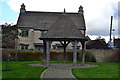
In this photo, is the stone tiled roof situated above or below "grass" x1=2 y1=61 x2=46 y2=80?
above

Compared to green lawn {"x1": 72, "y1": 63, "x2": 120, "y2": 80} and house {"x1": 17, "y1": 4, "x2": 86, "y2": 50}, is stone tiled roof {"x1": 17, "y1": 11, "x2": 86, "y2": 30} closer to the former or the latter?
house {"x1": 17, "y1": 4, "x2": 86, "y2": 50}

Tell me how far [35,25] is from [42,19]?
2.45m

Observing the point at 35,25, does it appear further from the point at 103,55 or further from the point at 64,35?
the point at 64,35

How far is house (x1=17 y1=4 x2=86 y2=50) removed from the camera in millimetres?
49250

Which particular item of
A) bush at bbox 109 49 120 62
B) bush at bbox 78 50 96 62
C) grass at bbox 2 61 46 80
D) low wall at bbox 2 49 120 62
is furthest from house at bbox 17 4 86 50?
grass at bbox 2 61 46 80

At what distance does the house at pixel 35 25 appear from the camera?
49.2 m

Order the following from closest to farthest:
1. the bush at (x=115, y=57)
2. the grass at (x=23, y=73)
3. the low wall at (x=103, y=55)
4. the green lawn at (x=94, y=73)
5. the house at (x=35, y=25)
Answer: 1. the grass at (x=23, y=73)
2. the green lawn at (x=94, y=73)
3. the bush at (x=115, y=57)
4. the low wall at (x=103, y=55)
5. the house at (x=35, y=25)

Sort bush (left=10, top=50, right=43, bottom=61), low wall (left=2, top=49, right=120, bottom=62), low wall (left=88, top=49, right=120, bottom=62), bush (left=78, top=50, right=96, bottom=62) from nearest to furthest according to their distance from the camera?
bush (left=78, top=50, right=96, bottom=62)
bush (left=10, top=50, right=43, bottom=61)
low wall (left=2, top=49, right=120, bottom=62)
low wall (left=88, top=49, right=120, bottom=62)

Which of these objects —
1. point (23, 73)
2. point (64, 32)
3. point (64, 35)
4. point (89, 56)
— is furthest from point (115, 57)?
point (23, 73)

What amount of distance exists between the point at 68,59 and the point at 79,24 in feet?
38.0

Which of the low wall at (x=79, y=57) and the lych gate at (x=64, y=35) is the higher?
the lych gate at (x=64, y=35)

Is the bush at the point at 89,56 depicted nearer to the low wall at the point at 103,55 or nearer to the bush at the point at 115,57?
the low wall at the point at 103,55

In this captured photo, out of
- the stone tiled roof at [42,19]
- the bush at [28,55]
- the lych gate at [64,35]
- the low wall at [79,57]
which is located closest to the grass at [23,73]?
the lych gate at [64,35]

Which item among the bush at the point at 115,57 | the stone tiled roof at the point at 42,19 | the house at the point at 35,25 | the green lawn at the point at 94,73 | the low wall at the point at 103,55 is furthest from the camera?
the stone tiled roof at the point at 42,19
